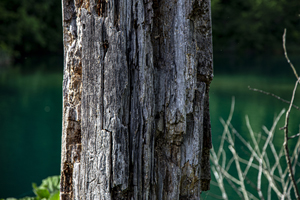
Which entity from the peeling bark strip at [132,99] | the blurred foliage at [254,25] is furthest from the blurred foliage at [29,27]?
the peeling bark strip at [132,99]

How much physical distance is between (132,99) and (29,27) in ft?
61.3

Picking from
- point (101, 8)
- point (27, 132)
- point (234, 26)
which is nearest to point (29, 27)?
point (27, 132)

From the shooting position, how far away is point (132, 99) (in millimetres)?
1098

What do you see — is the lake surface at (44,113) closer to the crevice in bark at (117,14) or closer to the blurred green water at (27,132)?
the blurred green water at (27,132)

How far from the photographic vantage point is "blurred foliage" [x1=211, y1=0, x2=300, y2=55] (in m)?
23.5

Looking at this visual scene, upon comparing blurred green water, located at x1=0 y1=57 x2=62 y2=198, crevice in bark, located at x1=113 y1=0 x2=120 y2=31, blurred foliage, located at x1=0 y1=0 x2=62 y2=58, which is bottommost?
blurred green water, located at x1=0 y1=57 x2=62 y2=198

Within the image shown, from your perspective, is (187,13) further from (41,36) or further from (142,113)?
(41,36)

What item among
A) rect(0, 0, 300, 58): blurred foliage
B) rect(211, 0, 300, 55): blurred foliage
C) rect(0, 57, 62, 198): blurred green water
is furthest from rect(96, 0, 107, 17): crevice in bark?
rect(211, 0, 300, 55): blurred foliage

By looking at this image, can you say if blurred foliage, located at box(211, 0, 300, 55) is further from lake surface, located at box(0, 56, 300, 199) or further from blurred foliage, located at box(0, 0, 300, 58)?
lake surface, located at box(0, 56, 300, 199)

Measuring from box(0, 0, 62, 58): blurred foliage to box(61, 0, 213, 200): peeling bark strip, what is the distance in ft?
52.8

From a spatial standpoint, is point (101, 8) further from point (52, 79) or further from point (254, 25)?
point (254, 25)

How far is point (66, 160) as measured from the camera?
1138mm

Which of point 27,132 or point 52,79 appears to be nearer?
point 27,132

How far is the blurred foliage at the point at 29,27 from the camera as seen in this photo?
17.2 metres
